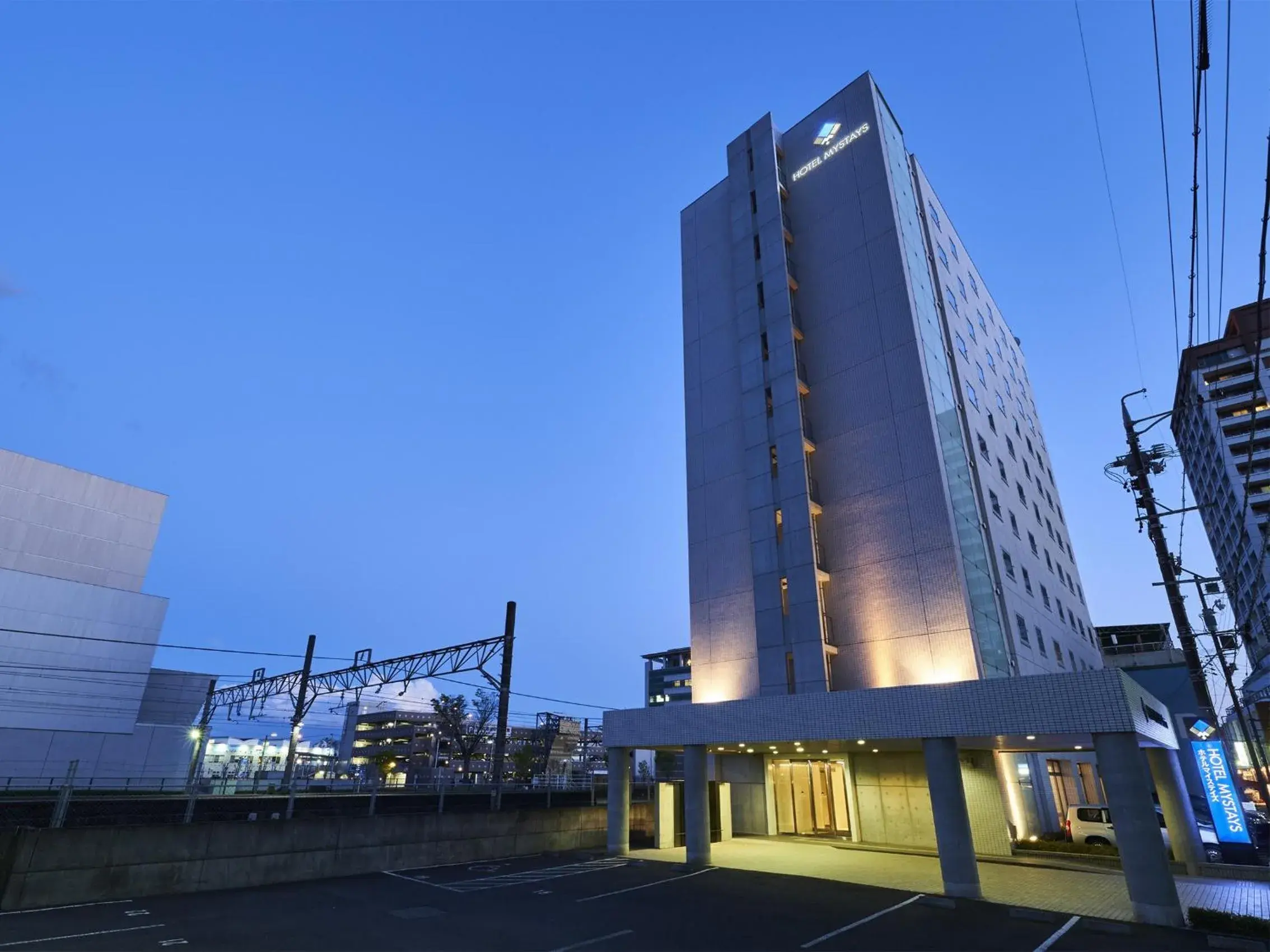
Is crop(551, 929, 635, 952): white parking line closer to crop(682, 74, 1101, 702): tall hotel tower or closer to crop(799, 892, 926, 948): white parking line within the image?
crop(799, 892, 926, 948): white parking line

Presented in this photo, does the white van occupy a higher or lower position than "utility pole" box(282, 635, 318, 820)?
lower

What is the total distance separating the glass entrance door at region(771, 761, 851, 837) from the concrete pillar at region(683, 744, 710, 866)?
923 cm

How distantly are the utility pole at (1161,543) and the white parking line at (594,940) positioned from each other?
2294 cm

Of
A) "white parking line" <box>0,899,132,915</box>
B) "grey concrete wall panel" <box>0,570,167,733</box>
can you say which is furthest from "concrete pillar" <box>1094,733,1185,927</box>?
"grey concrete wall panel" <box>0,570,167,733</box>

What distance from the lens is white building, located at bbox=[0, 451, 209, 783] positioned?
3947cm

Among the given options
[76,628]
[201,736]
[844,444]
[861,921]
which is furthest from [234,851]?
[76,628]

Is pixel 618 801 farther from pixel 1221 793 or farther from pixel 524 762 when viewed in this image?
pixel 524 762

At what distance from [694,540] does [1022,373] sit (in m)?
36.9

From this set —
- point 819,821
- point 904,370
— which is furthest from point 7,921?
point 904,370

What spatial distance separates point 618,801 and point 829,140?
33524 mm

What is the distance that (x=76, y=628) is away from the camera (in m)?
42.7

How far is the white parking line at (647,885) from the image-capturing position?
55.4 feet

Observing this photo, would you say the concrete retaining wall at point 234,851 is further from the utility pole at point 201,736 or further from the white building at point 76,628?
the white building at point 76,628

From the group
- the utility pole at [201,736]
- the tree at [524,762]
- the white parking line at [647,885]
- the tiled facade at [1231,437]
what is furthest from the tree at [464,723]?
the tiled facade at [1231,437]
